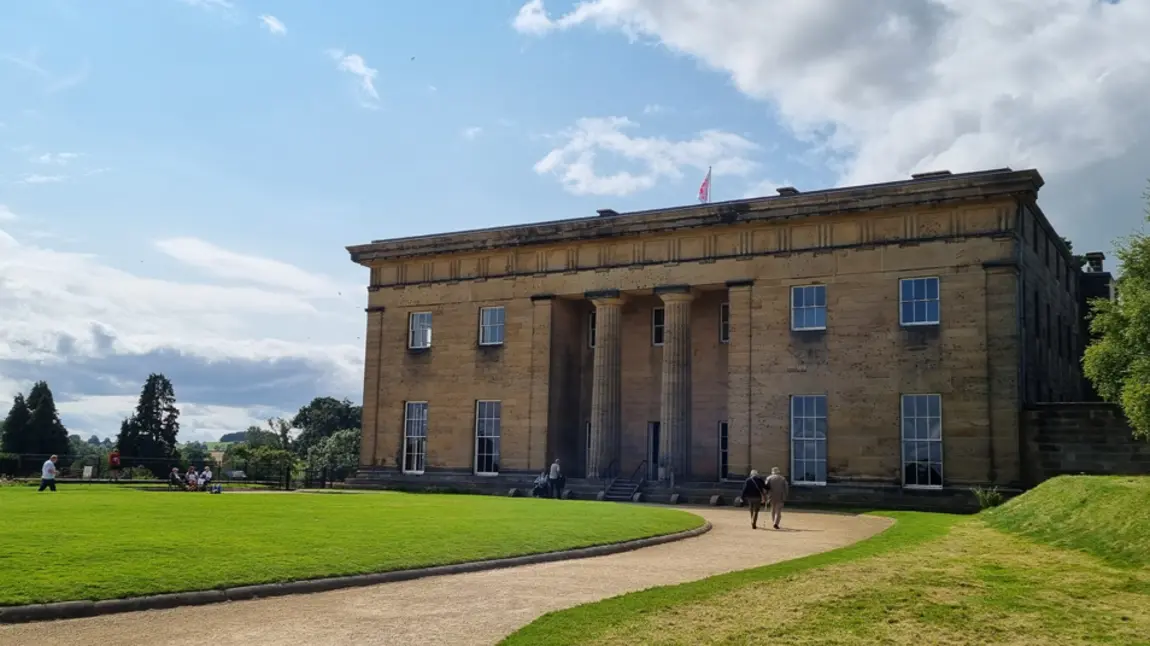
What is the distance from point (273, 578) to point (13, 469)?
1481 inches

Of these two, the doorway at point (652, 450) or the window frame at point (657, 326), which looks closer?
the doorway at point (652, 450)

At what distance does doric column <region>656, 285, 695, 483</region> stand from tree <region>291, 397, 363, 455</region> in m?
68.3

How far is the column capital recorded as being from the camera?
127 ft

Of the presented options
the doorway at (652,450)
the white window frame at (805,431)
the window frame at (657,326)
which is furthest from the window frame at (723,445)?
the window frame at (657,326)

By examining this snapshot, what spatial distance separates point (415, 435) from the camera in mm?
44625

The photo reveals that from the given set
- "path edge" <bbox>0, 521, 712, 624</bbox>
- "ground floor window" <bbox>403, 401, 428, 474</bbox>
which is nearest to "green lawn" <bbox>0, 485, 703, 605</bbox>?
"path edge" <bbox>0, 521, 712, 624</bbox>

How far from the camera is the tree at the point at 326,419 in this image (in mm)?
101875

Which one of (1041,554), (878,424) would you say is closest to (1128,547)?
(1041,554)

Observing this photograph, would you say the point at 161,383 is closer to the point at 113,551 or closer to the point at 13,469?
the point at 13,469

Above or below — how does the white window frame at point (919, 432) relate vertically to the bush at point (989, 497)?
above

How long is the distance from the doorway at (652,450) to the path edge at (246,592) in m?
22.9

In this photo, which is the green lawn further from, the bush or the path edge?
the bush

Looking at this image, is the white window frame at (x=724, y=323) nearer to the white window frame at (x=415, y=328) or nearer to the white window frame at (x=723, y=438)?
the white window frame at (x=723, y=438)

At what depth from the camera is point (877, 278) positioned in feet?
113
